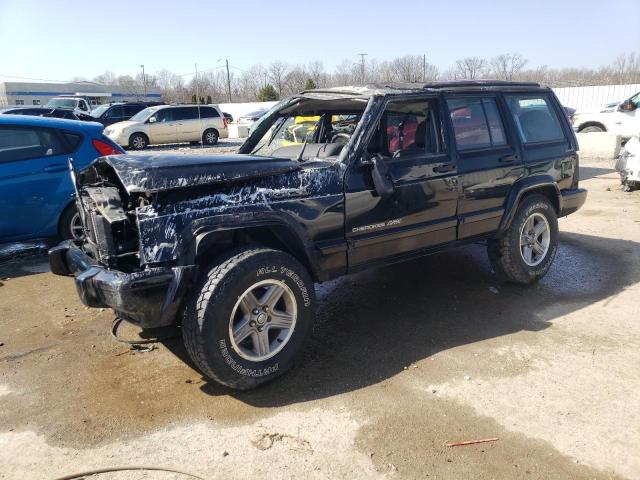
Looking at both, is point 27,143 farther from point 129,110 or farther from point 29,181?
point 129,110

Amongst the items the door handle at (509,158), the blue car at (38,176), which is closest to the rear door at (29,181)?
the blue car at (38,176)

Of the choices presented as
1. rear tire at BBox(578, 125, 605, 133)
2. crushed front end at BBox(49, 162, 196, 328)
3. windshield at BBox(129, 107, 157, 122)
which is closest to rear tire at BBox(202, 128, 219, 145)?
windshield at BBox(129, 107, 157, 122)

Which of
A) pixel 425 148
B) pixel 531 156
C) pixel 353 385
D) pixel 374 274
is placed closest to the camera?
pixel 353 385

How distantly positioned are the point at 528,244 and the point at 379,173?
2199 mm

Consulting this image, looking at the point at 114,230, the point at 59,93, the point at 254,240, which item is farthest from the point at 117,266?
the point at 59,93

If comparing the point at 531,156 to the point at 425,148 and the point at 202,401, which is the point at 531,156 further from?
the point at 202,401

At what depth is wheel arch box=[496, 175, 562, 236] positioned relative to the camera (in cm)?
480

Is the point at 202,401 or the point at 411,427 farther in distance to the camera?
the point at 202,401

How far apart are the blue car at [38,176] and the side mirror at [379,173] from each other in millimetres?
3666

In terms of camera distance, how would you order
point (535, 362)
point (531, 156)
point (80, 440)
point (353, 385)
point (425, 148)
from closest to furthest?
point (80, 440), point (353, 385), point (535, 362), point (425, 148), point (531, 156)

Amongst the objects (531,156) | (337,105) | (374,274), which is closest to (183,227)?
(337,105)

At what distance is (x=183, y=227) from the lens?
310cm

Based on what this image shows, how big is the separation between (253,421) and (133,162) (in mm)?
1741

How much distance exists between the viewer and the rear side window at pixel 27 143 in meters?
6.06
